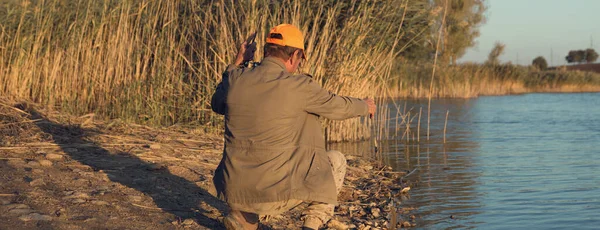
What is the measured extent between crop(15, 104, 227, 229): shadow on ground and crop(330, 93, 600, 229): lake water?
1.86 metres

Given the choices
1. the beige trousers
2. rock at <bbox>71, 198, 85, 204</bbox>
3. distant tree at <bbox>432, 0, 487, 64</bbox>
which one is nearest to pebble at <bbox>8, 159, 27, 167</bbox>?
rock at <bbox>71, 198, 85, 204</bbox>

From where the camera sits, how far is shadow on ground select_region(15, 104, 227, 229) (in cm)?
508

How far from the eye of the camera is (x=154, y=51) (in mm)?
9781

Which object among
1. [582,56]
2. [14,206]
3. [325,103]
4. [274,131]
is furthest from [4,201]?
[582,56]

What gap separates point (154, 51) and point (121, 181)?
4.38 metres

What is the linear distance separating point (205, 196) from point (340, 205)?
119 centimetres

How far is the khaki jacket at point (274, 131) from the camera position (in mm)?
3920

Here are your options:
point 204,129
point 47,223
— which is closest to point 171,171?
point 47,223

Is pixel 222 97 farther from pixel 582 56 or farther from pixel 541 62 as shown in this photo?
pixel 582 56

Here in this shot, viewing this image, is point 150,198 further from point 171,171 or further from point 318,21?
point 318,21

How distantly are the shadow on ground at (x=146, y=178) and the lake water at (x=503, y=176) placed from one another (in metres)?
1.86

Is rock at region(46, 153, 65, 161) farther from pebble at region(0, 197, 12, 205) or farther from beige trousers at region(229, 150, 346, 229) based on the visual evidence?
beige trousers at region(229, 150, 346, 229)

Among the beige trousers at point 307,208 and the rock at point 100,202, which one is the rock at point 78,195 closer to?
the rock at point 100,202

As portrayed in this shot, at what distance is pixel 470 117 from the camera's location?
19.4 meters
